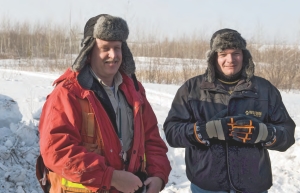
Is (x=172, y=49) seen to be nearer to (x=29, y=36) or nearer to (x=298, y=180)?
(x=29, y=36)

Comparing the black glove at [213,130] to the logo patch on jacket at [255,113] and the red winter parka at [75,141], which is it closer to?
the logo patch on jacket at [255,113]

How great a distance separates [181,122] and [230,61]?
593 mm

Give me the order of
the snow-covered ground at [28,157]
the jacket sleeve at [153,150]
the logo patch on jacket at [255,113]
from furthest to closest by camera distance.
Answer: the snow-covered ground at [28,157]
the logo patch on jacket at [255,113]
the jacket sleeve at [153,150]

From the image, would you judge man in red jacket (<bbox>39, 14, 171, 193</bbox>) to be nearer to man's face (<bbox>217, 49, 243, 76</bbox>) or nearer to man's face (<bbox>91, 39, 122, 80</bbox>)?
man's face (<bbox>91, 39, 122, 80</bbox>)

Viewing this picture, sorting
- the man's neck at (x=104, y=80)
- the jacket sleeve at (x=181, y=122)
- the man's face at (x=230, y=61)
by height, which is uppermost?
the man's face at (x=230, y=61)

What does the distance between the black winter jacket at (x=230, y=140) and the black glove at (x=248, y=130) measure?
141mm

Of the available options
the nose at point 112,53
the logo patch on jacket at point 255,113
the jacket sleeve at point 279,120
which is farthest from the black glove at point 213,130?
the nose at point 112,53

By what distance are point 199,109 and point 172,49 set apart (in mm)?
23104

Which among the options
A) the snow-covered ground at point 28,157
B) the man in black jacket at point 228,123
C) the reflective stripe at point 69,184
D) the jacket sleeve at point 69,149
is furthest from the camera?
the snow-covered ground at point 28,157

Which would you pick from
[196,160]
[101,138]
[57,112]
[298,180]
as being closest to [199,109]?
[196,160]

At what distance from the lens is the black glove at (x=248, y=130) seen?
2.39 meters

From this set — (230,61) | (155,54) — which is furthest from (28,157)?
(155,54)

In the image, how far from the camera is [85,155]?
1.95 m

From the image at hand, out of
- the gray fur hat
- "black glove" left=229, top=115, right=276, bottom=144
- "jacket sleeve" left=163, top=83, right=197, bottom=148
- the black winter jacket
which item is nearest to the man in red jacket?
the gray fur hat
